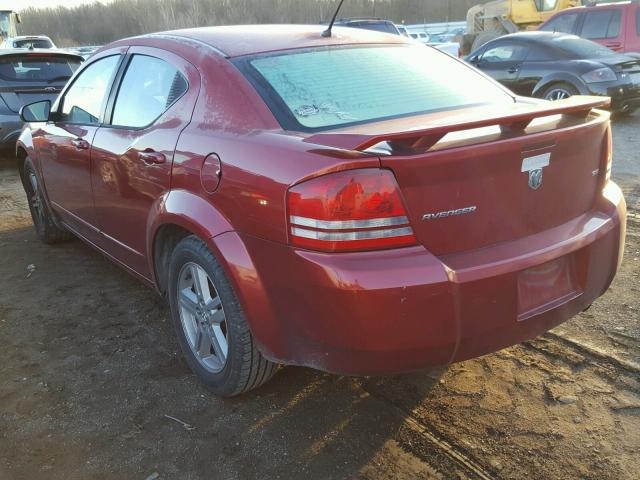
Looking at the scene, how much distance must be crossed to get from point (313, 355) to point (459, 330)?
1.76ft

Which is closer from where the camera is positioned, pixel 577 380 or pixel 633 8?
pixel 577 380

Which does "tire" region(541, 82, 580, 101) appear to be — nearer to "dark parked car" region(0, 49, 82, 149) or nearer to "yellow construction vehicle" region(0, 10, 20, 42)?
"dark parked car" region(0, 49, 82, 149)

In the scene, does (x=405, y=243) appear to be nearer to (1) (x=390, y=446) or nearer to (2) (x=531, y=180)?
(2) (x=531, y=180)

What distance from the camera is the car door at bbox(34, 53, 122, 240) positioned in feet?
11.8

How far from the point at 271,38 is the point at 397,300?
1.69m

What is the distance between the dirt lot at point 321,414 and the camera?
2.28 metres

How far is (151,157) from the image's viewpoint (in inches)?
112

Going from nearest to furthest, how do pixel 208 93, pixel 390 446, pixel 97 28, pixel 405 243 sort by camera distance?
pixel 405 243
pixel 390 446
pixel 208 93
pixel 97 28

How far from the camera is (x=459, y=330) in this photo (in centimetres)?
205

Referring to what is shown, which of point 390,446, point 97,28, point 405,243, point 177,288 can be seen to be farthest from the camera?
point 97,28

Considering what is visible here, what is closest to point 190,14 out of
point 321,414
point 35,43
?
point 35,43

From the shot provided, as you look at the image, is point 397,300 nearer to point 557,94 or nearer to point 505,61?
point 557,94

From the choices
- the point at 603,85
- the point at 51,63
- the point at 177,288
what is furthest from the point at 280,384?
the point at 603,85

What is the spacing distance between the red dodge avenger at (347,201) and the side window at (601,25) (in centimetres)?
963
